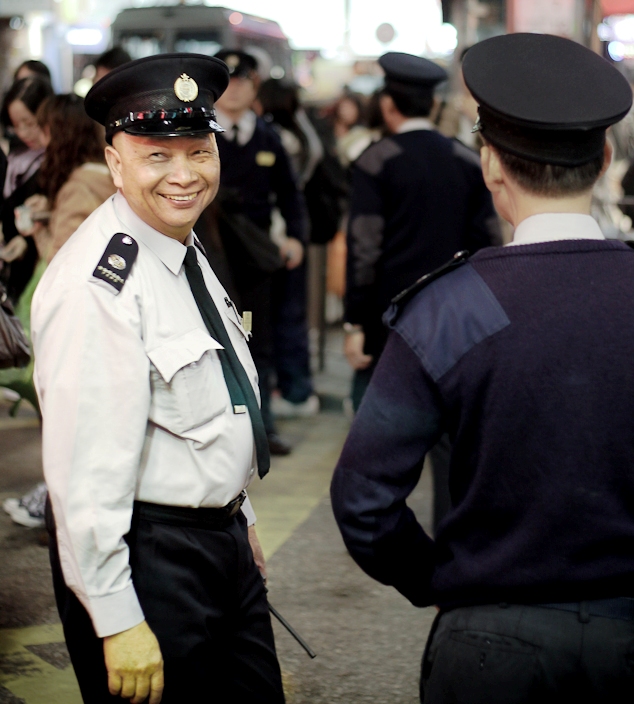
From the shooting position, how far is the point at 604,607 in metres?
1.80

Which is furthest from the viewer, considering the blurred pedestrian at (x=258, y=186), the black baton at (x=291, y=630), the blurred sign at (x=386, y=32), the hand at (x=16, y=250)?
the blurred sign at (x=386, y=32)

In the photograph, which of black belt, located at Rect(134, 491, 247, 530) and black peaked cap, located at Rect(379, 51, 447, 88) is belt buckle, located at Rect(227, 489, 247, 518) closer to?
black belt, located at Rect(134, 491, 247, 530)

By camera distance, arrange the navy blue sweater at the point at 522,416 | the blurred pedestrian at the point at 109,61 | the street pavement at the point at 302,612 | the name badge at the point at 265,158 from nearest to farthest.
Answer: the navy blue sweater at the point at 522,416 → the street pavement at the point at 302,612 → the blurred pedestrian at the point at 109,61 → the name badge at the point at 265,158

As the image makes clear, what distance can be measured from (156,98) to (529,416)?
1.07 meters

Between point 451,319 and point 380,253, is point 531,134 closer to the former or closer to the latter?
point 451,319

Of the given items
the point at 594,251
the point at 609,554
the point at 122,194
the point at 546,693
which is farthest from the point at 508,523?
the point at 122,194

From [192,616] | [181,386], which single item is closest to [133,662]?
[192,616]

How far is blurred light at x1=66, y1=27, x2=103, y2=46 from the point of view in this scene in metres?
27.9

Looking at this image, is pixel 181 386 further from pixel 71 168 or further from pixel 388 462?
pixel 71 168

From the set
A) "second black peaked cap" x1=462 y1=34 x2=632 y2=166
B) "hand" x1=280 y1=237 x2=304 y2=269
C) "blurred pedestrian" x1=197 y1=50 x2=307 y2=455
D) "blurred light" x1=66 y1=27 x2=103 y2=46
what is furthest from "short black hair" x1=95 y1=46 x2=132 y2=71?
"blurred light" x1=66 y1=27 x2=103 y2=46

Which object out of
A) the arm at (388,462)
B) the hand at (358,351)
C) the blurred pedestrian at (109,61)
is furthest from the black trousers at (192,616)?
the blurred pedestrian at (109,61)

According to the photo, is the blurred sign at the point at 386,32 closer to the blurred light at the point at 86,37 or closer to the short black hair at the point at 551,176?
the blurred light at the point at 86,37

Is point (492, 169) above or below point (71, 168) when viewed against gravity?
above

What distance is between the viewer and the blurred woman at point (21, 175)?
17.6ft
